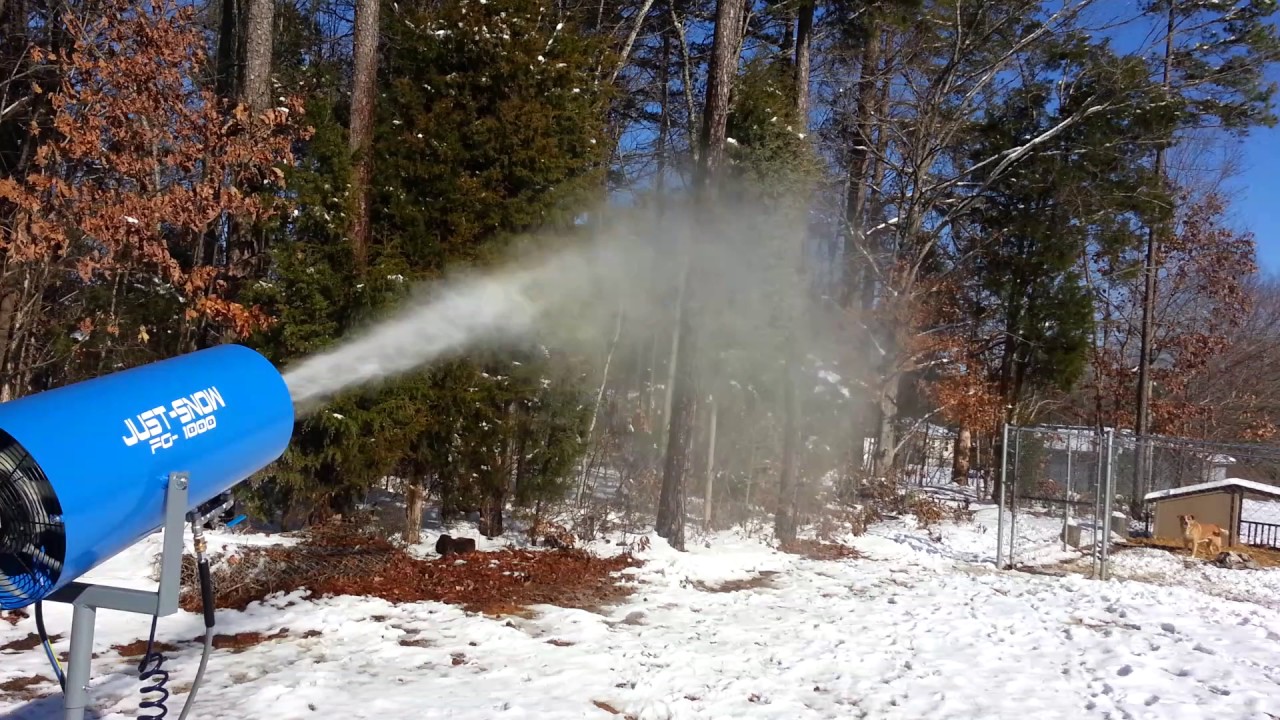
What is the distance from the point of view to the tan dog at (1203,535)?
13531 mm

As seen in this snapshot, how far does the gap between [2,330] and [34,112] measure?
2.66 m

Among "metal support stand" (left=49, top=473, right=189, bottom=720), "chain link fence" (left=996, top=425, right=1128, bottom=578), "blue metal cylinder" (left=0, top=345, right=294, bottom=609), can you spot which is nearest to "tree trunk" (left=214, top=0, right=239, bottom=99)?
"blue metal cylinder" (left=0, top=345, right=294, bottom=609)

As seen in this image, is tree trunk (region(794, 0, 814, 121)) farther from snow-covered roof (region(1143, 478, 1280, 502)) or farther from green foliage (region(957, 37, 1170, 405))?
snow-covered roof (region(1143, 478, 1280, 502))

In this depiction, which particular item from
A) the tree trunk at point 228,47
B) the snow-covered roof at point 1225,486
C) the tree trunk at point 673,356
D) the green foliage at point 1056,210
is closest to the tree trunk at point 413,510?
the tree trunk at point 673,356

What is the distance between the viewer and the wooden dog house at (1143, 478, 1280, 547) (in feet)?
46.6

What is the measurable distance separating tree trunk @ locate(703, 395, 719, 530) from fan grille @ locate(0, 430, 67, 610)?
9.73 metres

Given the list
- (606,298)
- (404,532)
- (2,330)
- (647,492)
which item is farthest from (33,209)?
(647,492)

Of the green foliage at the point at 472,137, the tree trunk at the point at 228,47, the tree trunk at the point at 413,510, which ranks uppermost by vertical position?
the tree trunk at the point at 228,47

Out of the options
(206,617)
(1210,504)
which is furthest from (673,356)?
(1210,504)

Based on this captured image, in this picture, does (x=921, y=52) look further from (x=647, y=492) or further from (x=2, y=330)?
(x=2, y=330)

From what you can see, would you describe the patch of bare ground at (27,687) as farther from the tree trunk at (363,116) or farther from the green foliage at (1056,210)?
the green foliage at (1056,210)

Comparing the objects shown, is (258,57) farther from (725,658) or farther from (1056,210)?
(1056,210)

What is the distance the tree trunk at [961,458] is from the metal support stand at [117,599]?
2314 centimetres

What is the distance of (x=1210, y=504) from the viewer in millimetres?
14672
